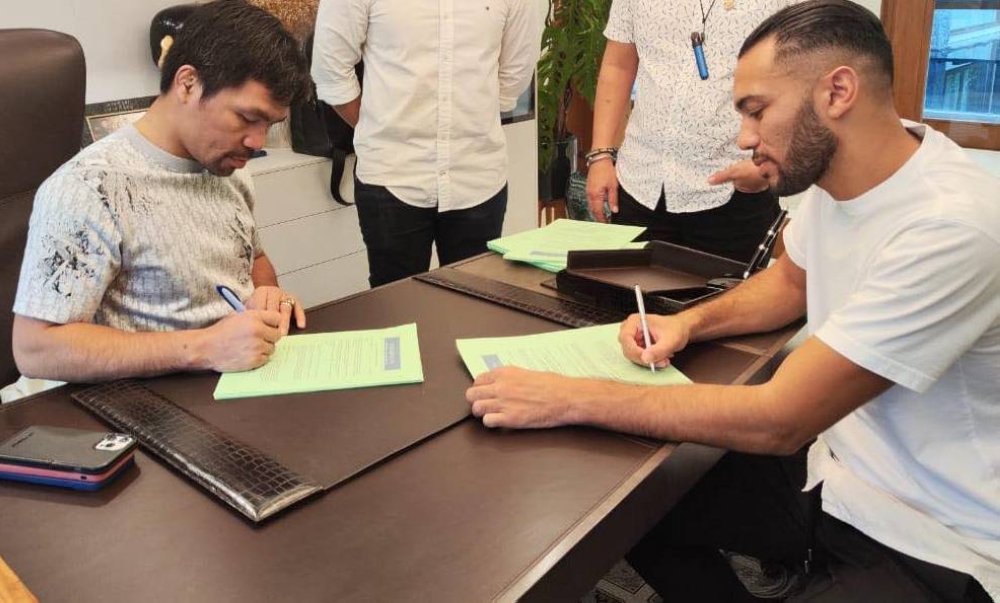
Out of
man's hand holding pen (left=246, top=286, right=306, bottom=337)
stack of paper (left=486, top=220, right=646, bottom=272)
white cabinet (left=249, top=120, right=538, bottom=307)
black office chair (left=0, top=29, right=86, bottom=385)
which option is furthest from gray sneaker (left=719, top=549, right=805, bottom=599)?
white cabinet (left=249, top=120, right=538, bottom=307)

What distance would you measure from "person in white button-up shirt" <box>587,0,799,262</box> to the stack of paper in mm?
146

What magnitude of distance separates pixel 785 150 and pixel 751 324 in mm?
319

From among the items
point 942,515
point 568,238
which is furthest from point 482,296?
point 942,515

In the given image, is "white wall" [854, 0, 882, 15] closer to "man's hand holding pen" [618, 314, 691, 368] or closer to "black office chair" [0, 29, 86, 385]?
"man's hand holding pen" [618, 314, 691, 368]

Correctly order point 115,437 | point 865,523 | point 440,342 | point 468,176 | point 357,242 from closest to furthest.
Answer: point 115,437, point 865,523, point 440,342, point 468,176, point 357,242

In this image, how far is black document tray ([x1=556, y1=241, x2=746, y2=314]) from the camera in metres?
1.37

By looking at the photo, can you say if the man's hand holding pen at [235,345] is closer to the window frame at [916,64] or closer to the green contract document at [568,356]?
the green contract document at [568,356]

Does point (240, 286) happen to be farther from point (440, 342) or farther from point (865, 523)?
point (865, 523)

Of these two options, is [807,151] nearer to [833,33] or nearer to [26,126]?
[833,33]

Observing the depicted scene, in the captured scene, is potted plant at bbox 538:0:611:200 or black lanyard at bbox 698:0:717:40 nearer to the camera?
black lanyard at bbox 698:0:717:40

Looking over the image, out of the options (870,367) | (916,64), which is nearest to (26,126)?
(870,367)

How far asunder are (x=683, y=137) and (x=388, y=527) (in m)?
1.32

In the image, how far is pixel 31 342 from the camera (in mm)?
1144

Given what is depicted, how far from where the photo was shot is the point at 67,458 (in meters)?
0.91
